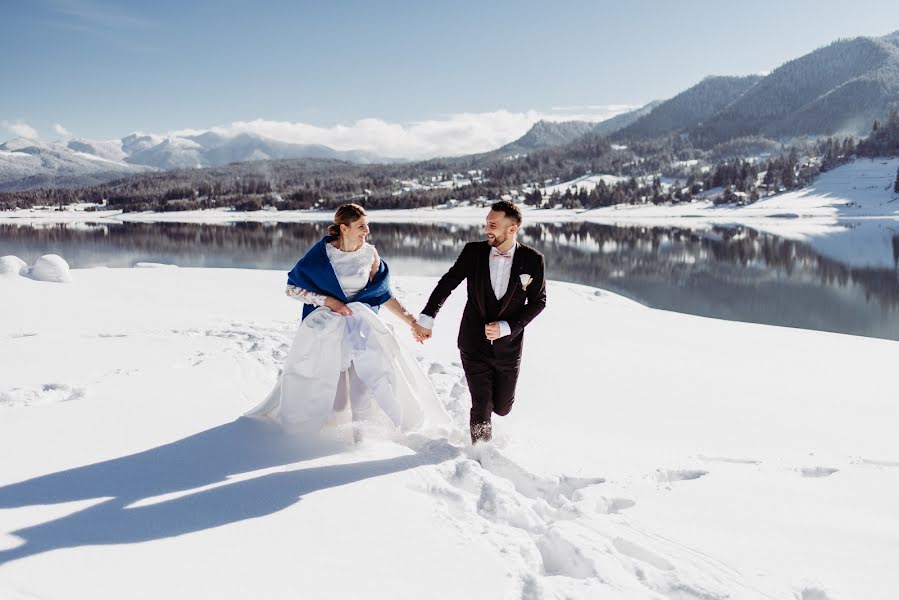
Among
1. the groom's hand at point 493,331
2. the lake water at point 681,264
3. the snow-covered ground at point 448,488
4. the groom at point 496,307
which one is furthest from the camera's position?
the lake water at point 681,264

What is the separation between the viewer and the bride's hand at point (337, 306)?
4898 mm

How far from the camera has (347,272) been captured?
5.00 metres

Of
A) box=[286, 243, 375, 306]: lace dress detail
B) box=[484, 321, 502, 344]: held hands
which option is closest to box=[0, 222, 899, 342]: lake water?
box=[484, 321, 502, 344]: held hands

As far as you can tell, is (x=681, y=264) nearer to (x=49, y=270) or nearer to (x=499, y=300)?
(x=49, y=270)

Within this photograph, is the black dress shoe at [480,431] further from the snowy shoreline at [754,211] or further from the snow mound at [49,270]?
the snowy shoreline at [754,211]

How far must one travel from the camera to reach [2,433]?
4.74 metres

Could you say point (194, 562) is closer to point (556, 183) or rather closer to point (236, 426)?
point (236, 426)

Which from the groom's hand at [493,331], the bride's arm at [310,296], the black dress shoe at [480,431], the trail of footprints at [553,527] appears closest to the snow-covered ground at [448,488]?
the trail of footprints at [553,527]

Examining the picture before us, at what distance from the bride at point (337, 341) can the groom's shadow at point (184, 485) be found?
37 centimetres

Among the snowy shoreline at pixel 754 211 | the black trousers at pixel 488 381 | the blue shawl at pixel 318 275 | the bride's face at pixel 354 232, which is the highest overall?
the snowy shoreline at pixel 754 211

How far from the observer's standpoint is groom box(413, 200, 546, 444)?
4.74 metres

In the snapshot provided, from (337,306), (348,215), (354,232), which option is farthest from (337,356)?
(348,215)

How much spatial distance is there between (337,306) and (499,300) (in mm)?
1343

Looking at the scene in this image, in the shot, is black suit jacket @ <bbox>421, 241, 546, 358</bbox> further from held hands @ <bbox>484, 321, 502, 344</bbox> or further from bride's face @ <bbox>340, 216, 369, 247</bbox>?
bride's face @ <bbox>340, 216, 369, 247</bbox>
